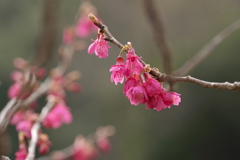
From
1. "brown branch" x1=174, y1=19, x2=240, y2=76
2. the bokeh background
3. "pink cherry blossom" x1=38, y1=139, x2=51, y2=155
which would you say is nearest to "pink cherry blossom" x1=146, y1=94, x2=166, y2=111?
"brown branch" x1=174, y1=19, x2=240, y2=76

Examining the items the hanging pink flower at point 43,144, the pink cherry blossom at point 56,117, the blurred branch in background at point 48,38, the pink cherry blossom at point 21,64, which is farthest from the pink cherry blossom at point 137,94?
the pink cherry blossom at point 21,64

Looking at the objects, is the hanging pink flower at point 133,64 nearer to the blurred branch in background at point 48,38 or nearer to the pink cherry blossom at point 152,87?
the pink cherry blossom at point 152,87

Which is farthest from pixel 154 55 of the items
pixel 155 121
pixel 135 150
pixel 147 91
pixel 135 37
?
pixel 147 91

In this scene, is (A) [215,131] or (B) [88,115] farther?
(B) [88,115]

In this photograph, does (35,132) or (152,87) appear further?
(35,132)

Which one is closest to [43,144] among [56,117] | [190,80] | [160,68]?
[56,117]

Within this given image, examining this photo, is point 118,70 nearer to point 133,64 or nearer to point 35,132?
point 133,64

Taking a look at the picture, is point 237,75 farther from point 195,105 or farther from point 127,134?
point 127,134
